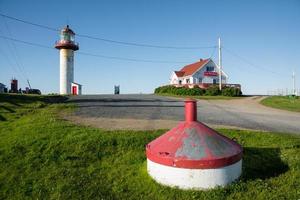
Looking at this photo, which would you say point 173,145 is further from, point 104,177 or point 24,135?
point 24,135

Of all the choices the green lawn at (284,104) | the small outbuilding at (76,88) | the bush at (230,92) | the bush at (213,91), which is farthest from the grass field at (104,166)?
the small outbuilding at (76,88)

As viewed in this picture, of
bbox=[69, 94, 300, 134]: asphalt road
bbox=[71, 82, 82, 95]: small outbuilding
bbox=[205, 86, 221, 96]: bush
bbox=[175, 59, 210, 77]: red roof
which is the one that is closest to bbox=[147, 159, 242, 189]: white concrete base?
bbox=[69, 94, 300, 134]: asphalt road

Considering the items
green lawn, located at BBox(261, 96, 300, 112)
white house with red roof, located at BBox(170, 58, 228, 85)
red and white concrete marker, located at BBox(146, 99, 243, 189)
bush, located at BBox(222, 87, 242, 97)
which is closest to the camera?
red and white concrete marker, located at BBox(146, 99, 243, 189)

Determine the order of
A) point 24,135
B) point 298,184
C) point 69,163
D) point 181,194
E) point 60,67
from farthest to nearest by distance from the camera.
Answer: point 60,67 → point 24,135 → point 69,163 → point 298,184 → point 181,194

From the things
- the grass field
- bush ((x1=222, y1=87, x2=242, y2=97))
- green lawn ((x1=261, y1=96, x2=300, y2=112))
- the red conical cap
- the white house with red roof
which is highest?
the white house with red roof

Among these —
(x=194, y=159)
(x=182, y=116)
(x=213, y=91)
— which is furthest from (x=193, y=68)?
(x=194, y=159)

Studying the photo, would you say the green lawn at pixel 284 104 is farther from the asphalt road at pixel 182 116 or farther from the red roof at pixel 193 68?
the red roof at pixel 193 68

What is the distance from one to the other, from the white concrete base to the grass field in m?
0.13

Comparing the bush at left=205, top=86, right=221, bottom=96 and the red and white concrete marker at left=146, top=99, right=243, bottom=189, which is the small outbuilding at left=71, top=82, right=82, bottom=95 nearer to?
the bush at left=205, top=86, right=221, bottom=96

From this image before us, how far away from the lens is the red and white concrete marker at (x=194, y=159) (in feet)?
19.6

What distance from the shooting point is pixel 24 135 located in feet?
30.1

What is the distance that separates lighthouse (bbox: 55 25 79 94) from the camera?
1652 inches

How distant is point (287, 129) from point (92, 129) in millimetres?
6550

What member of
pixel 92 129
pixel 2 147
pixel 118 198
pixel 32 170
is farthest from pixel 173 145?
pixel 2 147
